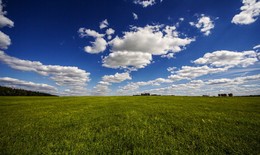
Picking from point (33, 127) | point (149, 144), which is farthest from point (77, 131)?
point (149, 144)

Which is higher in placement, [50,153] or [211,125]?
[211,125]

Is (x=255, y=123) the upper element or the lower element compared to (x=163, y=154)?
upper

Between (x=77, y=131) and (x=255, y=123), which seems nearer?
(x=77, y=131)

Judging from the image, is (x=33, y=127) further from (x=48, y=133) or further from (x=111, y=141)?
(x=111, y=141)

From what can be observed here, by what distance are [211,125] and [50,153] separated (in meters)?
8.17

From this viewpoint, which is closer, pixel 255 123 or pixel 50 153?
pixel 50 153

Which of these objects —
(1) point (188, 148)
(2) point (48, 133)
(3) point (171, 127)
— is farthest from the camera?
(3) point (171, 127)

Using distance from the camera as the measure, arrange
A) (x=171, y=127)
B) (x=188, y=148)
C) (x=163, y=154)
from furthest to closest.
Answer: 1. (x=171, y=127)
2. (x=188, y=148)
3. (x=163, y=154)

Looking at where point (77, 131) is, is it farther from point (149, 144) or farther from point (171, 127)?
point (171, 127)

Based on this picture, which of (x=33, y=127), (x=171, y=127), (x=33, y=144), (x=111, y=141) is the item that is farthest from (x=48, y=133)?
(x=171, y=127)

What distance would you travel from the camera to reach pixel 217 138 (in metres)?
6.20

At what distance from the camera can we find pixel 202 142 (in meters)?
5.86

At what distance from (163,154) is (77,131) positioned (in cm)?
461

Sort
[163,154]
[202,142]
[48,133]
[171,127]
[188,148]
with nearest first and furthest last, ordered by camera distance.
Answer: [163,154] → [188,148] → [202,142] → [48,133] → [171,127]
